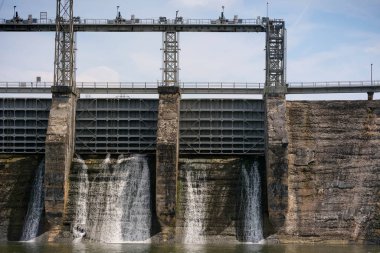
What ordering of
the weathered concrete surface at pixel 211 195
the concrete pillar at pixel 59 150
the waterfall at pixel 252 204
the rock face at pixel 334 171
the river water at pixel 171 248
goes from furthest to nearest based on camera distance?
the concrete pillar at pixel 59 150, the weathered concrete surface at pixel 211 195, the waterfall at pixel 252 204, the rock face at pixel 334 171, the river water at pixel 171 248

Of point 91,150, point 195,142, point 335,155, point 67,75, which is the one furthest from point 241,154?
point 67,75

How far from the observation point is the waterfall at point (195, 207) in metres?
59.8

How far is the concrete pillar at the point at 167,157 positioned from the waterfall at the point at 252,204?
687 centimetres

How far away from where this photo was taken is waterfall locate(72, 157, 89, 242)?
60125 millimetres

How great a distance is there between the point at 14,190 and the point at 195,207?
1830cm

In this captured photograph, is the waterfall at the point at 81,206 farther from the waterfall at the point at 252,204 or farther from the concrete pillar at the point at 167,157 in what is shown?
the waterfall at the point at 252,204

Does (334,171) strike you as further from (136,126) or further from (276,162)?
(136,126)

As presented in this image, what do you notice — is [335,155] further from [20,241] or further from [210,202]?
[20,241]

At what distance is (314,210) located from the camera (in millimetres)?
60219

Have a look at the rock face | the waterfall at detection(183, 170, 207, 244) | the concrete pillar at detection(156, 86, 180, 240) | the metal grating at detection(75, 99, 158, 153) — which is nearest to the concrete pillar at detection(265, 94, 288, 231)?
the rock face

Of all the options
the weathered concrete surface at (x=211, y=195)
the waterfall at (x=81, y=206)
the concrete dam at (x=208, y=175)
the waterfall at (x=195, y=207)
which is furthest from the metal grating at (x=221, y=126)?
the waterfall at (x=81, y=206)

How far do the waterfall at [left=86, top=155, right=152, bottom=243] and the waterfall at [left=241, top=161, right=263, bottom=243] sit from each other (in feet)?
30.6

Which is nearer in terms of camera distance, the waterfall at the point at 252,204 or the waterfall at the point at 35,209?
the waterfall at the point at 252,204

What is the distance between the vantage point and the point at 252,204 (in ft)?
202
